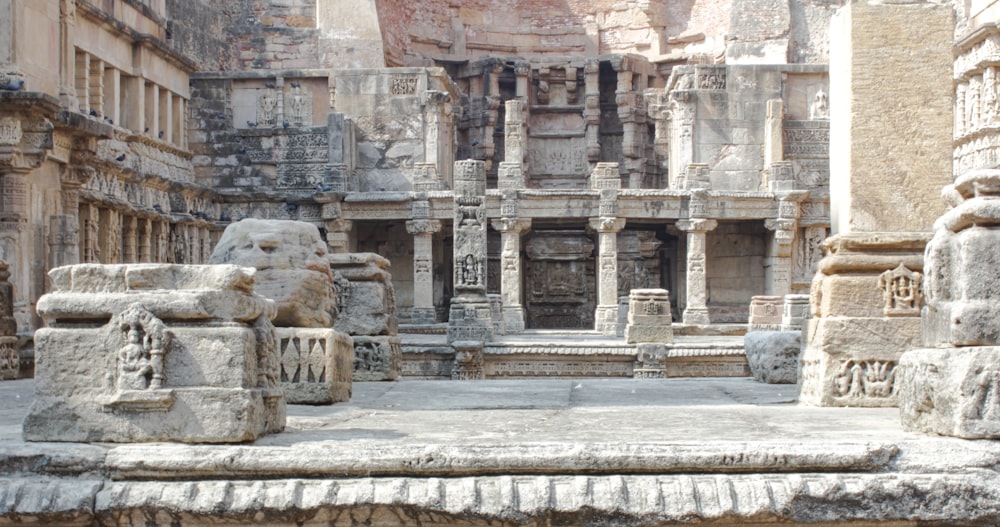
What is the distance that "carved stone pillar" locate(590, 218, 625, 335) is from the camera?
2250 centimetres

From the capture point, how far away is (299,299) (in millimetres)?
7070

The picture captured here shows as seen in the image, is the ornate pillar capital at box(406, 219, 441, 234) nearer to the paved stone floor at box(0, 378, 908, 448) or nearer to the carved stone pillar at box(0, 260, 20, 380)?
the carved stone pillar at box(0, 260, 20, 380)

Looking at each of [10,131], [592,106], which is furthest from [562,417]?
[592,106]

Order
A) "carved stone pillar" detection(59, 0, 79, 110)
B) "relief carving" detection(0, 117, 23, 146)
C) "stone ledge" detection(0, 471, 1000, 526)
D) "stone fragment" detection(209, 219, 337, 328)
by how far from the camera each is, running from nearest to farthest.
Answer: "stone ledge" detection(0, 471, 1000, 526) < "stone fragment" detection(209, 219, 337, 328) < "relief carving" detection(0, 117, 23, 146) < "carved stone pillar" detection(59, 0, 79, 110)

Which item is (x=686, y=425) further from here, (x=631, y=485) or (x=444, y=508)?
(x=444, y=508)

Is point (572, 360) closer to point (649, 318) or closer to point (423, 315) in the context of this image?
point (649, 318)

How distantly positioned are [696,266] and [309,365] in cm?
1696

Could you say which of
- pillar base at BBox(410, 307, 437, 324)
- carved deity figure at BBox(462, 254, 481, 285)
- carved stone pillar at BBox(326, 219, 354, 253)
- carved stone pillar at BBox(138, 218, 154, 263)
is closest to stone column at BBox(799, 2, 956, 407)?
carved deity figure at BBox(462, 254, 481, 285)

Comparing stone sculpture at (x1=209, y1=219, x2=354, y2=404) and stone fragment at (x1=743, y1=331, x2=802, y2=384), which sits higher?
stone sculpture at (x1=209, y1=219, x2=354, y2=404)

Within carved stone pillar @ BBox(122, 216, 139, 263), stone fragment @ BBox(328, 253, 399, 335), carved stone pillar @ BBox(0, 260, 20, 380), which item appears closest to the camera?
stone fragment @ BBox(328, 253, 399, 335)

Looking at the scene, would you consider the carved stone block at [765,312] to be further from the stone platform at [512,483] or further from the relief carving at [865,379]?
the stone platform at [512,483]

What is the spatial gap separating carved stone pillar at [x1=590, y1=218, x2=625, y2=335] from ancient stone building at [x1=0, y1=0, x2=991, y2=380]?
0.04 meters

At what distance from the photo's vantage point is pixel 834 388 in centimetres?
635

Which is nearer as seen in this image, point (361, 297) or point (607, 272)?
point (361, 297)
